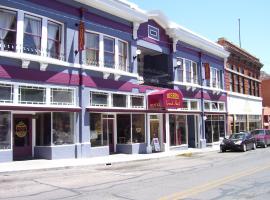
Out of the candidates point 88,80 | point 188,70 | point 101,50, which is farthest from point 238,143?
point 88,80

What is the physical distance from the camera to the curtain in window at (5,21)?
714 inches

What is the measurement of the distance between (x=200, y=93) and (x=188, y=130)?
136 inches

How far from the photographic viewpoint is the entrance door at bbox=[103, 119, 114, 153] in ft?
77.9

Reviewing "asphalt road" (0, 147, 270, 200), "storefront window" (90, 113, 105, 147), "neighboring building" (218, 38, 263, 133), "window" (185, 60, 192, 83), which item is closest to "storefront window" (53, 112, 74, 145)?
"storefront window" (90, 113, 105, 147)

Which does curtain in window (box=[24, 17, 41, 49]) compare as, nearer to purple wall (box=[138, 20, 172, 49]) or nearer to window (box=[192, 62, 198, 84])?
purple wall (box=[138, 20, 172, 49])

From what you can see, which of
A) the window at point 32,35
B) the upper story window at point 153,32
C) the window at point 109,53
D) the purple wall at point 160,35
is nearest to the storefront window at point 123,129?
the window at point 109,53

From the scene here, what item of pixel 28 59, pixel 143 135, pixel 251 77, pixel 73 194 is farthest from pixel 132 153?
pixel 251 77

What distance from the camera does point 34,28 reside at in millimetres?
19578

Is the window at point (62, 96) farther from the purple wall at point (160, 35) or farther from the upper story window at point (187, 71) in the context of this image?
the upper story window at point (187, 71)

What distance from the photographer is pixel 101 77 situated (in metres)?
22.8

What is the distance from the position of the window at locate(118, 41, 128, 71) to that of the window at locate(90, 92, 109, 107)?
2629mm

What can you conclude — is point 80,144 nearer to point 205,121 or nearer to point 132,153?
point 132,153

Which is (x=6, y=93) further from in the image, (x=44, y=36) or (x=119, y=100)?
(x=119, y=100)

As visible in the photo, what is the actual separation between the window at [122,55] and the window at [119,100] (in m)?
1.83
